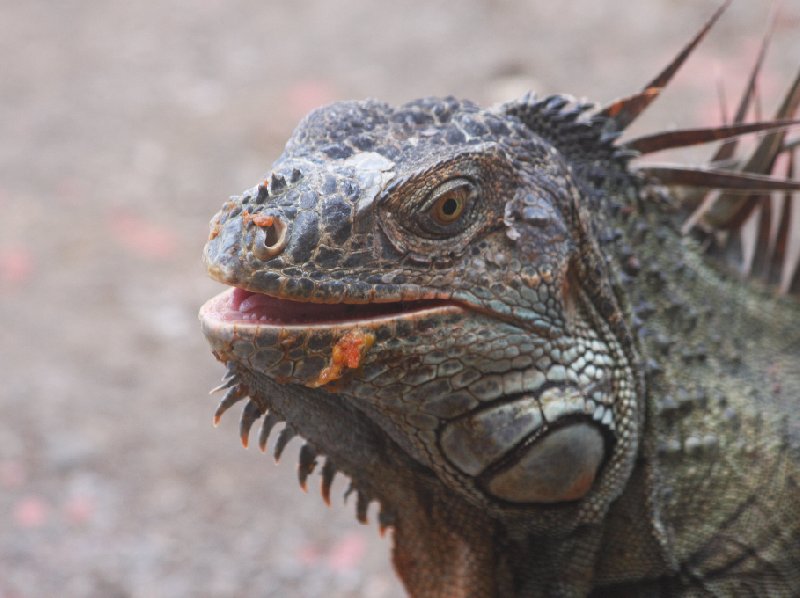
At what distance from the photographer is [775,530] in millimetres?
3152

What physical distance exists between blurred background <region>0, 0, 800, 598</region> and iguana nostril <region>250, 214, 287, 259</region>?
3.41 m

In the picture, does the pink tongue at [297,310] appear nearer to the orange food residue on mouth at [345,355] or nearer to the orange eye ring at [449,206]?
the orange food residue on mouth at [345,355]

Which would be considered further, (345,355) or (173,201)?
(173,201)

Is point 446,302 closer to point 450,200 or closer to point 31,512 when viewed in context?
point 450,200

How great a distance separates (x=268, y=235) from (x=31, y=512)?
418cm

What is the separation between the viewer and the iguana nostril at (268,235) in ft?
8.13

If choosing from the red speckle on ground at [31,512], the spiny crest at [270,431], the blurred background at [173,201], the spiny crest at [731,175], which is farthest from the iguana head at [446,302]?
the red speckle on ground at [31,512]

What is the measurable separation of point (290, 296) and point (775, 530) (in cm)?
175

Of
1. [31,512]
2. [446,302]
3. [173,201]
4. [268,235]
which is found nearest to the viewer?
[268,235]

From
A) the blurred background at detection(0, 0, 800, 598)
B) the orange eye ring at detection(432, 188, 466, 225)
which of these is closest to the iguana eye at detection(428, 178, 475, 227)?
the orange eye ring at detection(432, 188, 466, 225)

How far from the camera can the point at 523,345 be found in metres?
2.70

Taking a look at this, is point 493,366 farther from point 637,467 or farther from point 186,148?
point 186,148

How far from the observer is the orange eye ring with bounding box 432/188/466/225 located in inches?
→ 104

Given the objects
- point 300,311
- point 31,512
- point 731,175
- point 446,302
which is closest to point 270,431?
point 300,311
